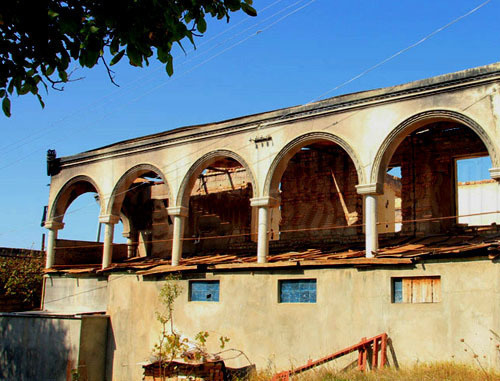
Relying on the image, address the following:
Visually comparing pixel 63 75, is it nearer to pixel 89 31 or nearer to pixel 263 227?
pixel 89 31

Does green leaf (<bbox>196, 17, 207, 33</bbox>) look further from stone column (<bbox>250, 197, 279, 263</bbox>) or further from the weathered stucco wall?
the weathered stucco wall

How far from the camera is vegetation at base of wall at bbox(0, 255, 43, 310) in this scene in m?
23.9

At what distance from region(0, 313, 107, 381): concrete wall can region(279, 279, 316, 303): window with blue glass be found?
20.4 feet

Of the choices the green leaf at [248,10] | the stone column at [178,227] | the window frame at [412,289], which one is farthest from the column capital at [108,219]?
the green leaf at [248,10]

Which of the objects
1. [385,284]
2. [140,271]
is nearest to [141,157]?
[140,271]

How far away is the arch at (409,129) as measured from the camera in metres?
14.8

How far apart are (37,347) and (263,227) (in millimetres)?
7973

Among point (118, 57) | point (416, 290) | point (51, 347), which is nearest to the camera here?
point (118, 57)

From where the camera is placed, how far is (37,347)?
19.2 metres

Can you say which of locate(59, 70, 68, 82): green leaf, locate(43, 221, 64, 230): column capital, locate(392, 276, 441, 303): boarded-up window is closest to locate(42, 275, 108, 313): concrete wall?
locate(43, 221, 64, 230): column capital

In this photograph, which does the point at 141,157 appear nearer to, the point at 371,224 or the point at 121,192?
the point at 121,192

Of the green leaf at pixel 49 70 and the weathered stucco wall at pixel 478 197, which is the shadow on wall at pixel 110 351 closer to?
the green leaf at pixel 49 70

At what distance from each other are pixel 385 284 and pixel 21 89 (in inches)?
397

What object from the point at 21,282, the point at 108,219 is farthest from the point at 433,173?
the point at 21,282
